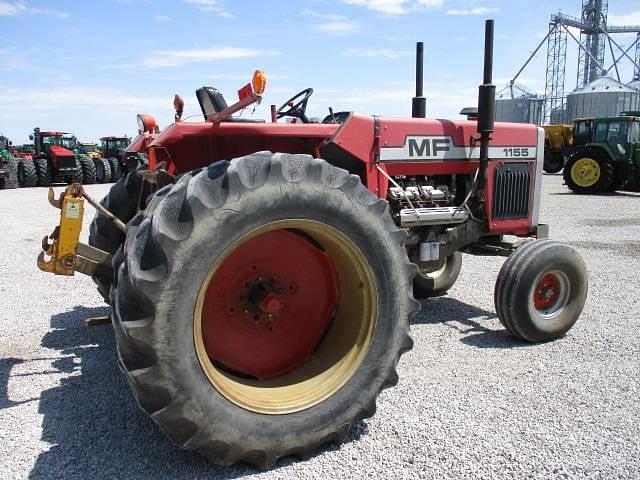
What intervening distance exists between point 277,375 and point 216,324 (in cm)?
42

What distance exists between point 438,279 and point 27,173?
Answer: 19892 mm

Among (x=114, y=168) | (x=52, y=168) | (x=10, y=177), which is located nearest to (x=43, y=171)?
(x=52, y=168)

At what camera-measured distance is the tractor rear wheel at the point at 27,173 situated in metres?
21.0

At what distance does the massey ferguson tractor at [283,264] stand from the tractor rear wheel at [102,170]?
19871 millimetres

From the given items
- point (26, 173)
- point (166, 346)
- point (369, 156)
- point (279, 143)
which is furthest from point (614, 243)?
point (26, 173)

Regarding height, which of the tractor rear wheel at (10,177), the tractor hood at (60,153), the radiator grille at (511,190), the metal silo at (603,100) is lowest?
the tractor rear wheel at (10,177)

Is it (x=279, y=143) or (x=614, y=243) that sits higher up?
(x=279, y=143)

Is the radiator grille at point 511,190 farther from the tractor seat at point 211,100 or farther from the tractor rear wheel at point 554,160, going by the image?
the tractor rear wheel at point 554,160

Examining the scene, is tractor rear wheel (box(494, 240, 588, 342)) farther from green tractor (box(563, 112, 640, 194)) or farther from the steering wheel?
green tractor (box(563, 112, 640, 194))

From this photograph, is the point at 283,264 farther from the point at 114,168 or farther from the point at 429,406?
the point at 114,168

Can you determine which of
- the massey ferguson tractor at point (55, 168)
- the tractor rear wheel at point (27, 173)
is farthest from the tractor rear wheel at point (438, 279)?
the tractor rear wheel at point (27, 173)

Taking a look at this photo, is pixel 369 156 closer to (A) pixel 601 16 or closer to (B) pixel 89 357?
(B) pixel 89 357

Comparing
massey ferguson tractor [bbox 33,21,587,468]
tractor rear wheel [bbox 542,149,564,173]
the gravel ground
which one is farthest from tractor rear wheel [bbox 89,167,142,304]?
tractor rear wheel [bbox 542,149,564,173]

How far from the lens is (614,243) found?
864 cm
